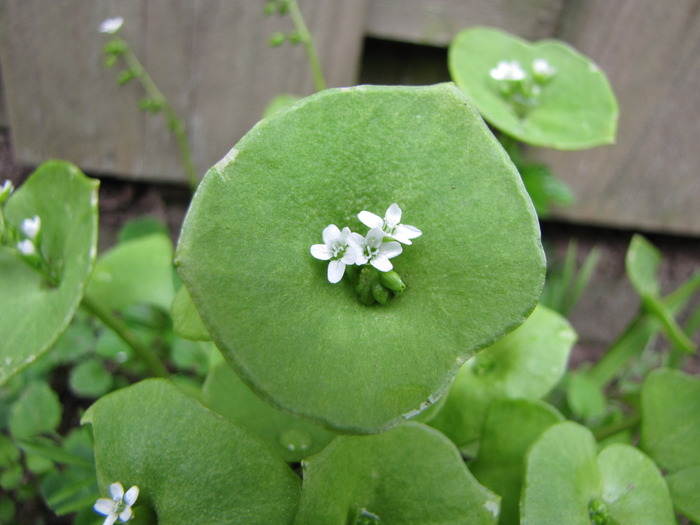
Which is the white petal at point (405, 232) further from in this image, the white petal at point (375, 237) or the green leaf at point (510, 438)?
the green leaf at point (510, 438)

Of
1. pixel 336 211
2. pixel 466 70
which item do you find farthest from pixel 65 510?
pixel 466 70

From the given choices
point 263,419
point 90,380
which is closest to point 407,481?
point 263,419

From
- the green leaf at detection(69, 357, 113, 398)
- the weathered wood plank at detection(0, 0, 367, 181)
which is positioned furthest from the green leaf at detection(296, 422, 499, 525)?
the weathered wood plank at detection(0, 0, 367, 181)

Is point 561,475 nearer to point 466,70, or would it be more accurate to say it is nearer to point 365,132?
point 365,132

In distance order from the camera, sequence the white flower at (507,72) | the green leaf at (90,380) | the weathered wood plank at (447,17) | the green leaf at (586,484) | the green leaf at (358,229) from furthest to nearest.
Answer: the weathered wood plank at (447,17) → the green leaf at (90,380) → the white flower at (507,72) → the green leaf at (586,484) → the green leaf at (358,229)

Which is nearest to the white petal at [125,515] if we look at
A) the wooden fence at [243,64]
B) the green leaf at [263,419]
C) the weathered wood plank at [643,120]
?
the green leaf at [263,419]

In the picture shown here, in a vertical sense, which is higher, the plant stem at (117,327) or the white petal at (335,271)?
the white petal at (335,271)

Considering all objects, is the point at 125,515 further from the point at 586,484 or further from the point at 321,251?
the point at 586,484
